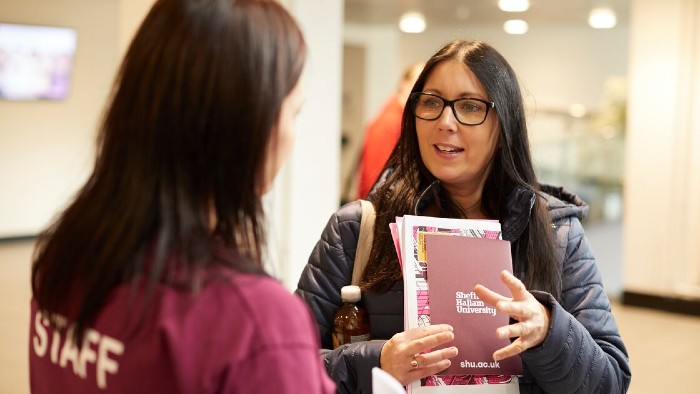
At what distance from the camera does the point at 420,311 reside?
1696 mm

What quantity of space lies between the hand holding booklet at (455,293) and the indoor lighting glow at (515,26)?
11326 millimetres

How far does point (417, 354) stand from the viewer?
1635 millimetres

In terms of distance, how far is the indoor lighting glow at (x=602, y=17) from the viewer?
1129cm

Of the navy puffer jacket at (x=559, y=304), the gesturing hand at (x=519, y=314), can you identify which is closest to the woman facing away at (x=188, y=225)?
the gesturing hand at (x=519, y=314)

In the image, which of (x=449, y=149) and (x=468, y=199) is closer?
(x=449, y=149)

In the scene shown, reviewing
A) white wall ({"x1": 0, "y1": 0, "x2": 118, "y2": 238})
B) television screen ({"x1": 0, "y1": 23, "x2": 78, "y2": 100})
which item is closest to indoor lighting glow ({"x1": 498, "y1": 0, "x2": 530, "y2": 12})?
white wall ({"x1": 0, "y1": 0, "x2": 118, "y2": 238})

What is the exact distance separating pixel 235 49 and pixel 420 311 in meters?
0.90

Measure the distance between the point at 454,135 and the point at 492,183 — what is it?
0.66ft

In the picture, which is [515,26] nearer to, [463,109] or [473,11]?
[473,11]

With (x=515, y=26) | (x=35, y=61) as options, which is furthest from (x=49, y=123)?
(x=515, y=26)

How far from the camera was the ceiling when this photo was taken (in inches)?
415

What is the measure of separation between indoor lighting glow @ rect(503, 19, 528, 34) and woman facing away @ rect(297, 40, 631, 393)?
10993mm

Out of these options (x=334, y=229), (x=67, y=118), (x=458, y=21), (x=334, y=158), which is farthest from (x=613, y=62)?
(x=334, y=229)

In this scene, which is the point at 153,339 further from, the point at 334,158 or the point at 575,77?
the point at 575,77
